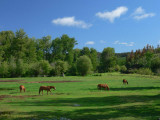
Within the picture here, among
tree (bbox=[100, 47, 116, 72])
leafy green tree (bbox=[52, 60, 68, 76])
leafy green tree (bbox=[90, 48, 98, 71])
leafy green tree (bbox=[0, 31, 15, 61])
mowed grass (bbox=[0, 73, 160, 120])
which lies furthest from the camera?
tree (bbox=[100, 47, 116, 72])

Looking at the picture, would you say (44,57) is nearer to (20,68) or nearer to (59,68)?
(59,68)

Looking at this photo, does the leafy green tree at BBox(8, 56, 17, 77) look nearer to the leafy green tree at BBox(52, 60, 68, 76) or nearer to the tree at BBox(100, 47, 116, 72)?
the leafy green tree at BBox(52, 60, 68, 76)

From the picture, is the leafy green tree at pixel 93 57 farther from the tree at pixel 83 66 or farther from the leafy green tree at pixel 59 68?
the leafy green tree at pixel 59 68

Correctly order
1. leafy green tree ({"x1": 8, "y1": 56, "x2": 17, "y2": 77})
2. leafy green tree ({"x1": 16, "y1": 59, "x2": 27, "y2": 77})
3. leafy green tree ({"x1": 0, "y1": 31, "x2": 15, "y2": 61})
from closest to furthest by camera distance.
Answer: leafy green tree ({"x1": 16, "y1": 59, "x2": 27, "y2": 77}), leafy green tree ({"x1": 8, "y1": 56, "x2": 17, "y2": 77}), leafy green tree ({"x1": 0, "y1": 31, "x2": 15, "y2": 61})

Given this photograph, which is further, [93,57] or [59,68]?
[93,57]

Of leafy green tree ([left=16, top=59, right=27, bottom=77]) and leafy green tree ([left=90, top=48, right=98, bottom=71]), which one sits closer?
leafy green tree ([left=16, top=59, right=27, bottom=77])

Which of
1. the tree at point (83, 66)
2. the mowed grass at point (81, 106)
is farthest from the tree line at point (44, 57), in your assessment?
the mowed grass at point (81, 106)

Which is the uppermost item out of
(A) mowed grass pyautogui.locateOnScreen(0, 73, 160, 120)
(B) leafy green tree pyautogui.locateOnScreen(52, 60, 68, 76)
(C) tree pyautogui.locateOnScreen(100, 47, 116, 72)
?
(C) tree pyautogui.locateOnScreen(100, 47, 116, 72)

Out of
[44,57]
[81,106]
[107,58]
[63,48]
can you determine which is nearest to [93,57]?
[107,58]

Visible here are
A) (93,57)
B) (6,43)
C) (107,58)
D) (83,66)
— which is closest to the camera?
(83,66)

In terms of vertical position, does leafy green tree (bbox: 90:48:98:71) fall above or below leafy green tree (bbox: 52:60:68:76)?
above

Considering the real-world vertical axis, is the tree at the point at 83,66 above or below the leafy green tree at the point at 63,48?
below

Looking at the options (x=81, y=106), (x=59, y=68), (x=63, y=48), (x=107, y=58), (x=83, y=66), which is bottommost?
(x=81, y=106)

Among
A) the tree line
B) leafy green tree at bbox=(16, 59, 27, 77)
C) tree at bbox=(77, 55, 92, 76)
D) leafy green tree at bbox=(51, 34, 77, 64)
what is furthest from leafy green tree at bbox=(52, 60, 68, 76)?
leafy green tree at bbox=(51, 34, 77, 64)
